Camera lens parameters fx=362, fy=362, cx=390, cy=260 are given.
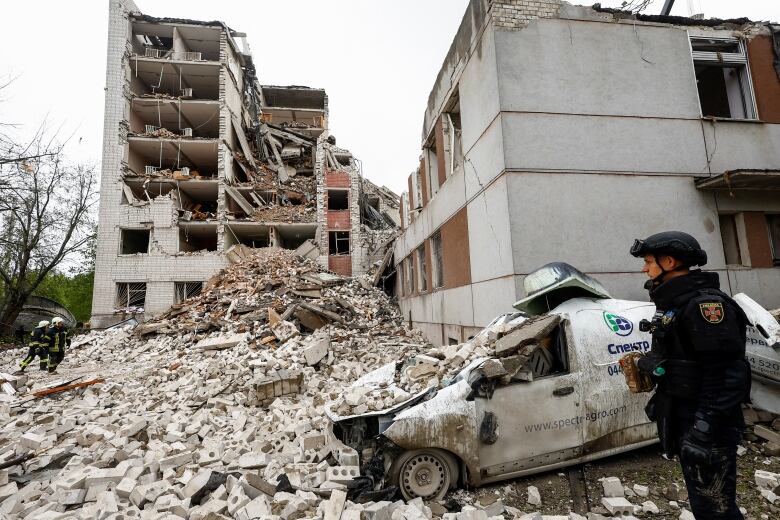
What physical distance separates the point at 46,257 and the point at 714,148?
29311 millimetres

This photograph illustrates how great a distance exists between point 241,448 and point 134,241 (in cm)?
2104

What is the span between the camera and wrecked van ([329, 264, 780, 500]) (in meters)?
3.39

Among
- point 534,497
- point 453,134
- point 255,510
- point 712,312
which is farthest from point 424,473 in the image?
point 453,134

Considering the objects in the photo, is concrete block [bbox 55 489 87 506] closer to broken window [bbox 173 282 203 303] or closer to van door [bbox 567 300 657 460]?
van door [bbox 567 300 657 460]

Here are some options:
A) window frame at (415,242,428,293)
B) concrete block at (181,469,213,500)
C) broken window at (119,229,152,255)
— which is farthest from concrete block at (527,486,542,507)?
broken window at (119,229,152,255)

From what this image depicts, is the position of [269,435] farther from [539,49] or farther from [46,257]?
[46,257]

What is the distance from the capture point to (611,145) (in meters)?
6.39

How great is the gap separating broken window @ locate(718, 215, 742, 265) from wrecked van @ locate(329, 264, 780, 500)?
432cm

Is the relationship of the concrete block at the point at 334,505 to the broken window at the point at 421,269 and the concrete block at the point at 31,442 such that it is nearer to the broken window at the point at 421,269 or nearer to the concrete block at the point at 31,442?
the concrete block at the point at 31,442

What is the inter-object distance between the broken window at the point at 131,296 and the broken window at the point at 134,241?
189 cm

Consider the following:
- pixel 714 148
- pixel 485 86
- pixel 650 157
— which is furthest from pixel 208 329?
pixel 714 148

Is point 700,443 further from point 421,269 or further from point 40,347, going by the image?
point 40,347

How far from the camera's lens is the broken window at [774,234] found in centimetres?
676

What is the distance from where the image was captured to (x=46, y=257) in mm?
20703
